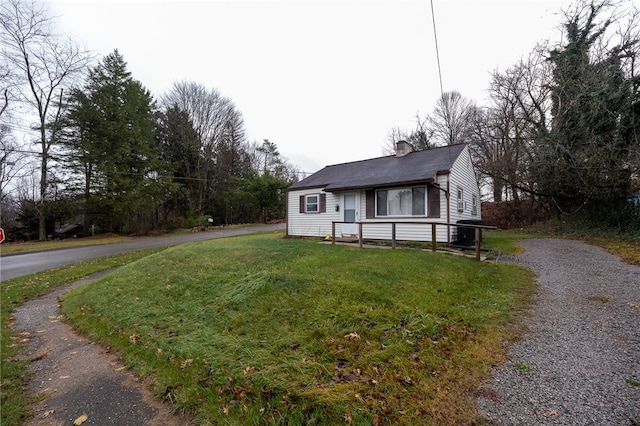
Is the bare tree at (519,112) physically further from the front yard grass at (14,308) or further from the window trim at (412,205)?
the front yard grass at (14,308)

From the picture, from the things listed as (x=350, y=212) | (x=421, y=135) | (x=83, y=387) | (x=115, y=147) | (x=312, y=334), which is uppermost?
(x=421, y=135)

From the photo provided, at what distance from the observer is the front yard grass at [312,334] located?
2.34 metres

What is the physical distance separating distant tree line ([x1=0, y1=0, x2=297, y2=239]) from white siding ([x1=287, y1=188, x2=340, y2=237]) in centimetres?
1565

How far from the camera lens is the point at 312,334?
3404 mm

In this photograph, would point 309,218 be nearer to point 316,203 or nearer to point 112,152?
point 316,203

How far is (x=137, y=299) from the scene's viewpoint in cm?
549

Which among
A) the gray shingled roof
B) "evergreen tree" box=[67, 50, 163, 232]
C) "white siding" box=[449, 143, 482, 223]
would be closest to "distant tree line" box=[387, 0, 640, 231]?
"white siding" box=[449, 143, 482, 223]

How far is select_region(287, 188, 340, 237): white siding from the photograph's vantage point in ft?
42.9

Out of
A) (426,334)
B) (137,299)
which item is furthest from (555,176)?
(137,299)

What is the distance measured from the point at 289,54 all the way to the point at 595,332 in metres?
12.4

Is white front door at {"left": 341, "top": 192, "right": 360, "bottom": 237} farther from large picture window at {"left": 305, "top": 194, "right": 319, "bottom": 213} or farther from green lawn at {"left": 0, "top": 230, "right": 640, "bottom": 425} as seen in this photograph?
green lawn at {"left": 0, "top": 230, "right": 640, "bottom": 425}

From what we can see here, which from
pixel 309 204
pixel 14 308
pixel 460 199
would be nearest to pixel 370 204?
pixel 309 204

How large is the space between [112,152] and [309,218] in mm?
20606

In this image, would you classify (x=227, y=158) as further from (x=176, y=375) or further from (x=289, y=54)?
(x=176, y=375)
